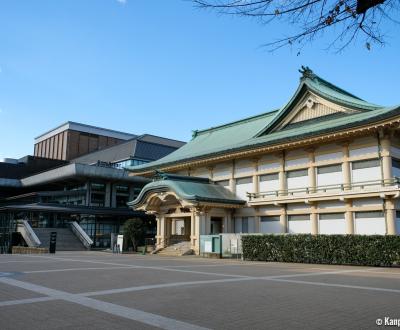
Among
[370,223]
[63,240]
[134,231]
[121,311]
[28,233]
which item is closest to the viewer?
[121,311]

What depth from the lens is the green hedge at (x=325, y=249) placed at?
19594 millimetres

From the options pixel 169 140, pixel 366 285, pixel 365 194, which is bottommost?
pixel 366 285

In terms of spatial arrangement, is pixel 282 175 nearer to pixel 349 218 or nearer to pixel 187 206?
pixel 349 218

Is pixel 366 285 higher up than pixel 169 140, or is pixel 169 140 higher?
pixel 169 140

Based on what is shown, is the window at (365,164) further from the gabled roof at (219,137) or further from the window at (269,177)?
the gabled roof at (219,137)

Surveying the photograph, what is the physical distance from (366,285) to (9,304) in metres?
9.54

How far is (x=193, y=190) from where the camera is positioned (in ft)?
105

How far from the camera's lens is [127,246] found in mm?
38219

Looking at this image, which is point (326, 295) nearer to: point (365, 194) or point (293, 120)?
point (365, 194)

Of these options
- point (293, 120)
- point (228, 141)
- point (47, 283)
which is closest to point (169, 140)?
point (228, 141)

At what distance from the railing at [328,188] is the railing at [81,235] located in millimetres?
17297

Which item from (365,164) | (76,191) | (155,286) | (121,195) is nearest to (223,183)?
(365,164)

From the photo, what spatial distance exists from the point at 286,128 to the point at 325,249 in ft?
41.9

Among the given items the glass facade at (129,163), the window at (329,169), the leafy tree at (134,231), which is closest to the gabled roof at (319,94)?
the window at (329,169)
